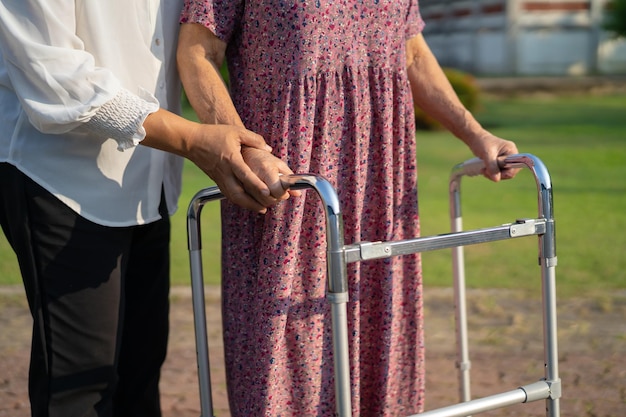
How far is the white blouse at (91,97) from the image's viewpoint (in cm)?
192

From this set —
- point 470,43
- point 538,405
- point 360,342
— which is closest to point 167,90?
point 360,342

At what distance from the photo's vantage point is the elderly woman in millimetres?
2176

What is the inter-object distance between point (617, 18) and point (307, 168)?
2340cm

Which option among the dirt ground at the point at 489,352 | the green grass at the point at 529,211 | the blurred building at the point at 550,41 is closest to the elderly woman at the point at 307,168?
the dirt ground at the point at 489,352

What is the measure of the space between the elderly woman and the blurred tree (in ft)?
73.5

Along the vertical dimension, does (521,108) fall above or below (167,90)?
above

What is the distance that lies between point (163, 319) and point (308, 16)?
1005 mm

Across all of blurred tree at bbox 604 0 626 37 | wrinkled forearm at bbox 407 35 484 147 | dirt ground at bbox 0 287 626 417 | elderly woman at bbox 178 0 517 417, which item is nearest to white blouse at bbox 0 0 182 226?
elderly woman at bbox 178 0 517 417

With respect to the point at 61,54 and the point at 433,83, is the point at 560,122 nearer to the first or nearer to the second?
the point at 433,83

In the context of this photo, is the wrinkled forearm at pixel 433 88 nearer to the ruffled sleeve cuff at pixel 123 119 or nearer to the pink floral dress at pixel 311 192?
the pink floral dress at pixel 311 192

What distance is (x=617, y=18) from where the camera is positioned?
2356 centimetres

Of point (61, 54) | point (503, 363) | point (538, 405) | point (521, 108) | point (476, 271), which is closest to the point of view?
point (61, 54)

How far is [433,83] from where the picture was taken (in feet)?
8.55

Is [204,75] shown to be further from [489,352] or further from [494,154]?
[489,352]
